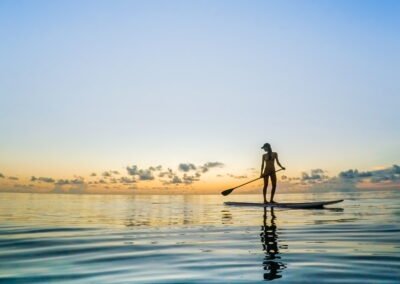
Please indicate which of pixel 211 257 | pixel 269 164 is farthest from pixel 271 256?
pixel 269 164

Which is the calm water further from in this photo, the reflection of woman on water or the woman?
the woman

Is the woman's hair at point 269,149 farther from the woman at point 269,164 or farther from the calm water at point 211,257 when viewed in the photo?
the calm water at point 211,257

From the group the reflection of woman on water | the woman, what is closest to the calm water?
the reflection of woman on water

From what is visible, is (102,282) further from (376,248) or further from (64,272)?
(376,248)

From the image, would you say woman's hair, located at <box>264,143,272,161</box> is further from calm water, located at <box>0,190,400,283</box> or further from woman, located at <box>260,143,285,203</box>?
calm water, located at <box>0,190,400,283</box>

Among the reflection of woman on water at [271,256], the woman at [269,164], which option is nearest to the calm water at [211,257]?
the reflection of woman on water at [271,256]

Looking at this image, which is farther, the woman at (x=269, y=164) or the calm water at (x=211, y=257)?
the woman at (x=269, y=164)

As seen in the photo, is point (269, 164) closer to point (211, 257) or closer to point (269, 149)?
point (269, 149)

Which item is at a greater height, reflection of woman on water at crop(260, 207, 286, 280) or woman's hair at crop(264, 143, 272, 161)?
woman's hair at crop(264, 143, 272, 161)


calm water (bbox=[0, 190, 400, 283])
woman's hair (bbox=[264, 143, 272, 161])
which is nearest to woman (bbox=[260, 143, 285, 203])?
woman's hair (bbox=[264, 143, 272, 161])

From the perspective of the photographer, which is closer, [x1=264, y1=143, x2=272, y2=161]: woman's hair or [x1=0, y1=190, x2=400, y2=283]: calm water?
[x1=0, y1=190, x2=400, y2=283]: calm water

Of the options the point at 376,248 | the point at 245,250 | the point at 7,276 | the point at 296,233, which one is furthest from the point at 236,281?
the point at 296,233

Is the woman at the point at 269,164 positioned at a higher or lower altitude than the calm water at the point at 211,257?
higher

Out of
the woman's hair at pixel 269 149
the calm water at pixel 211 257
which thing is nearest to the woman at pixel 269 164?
the woman's hair at pixel 269 149
